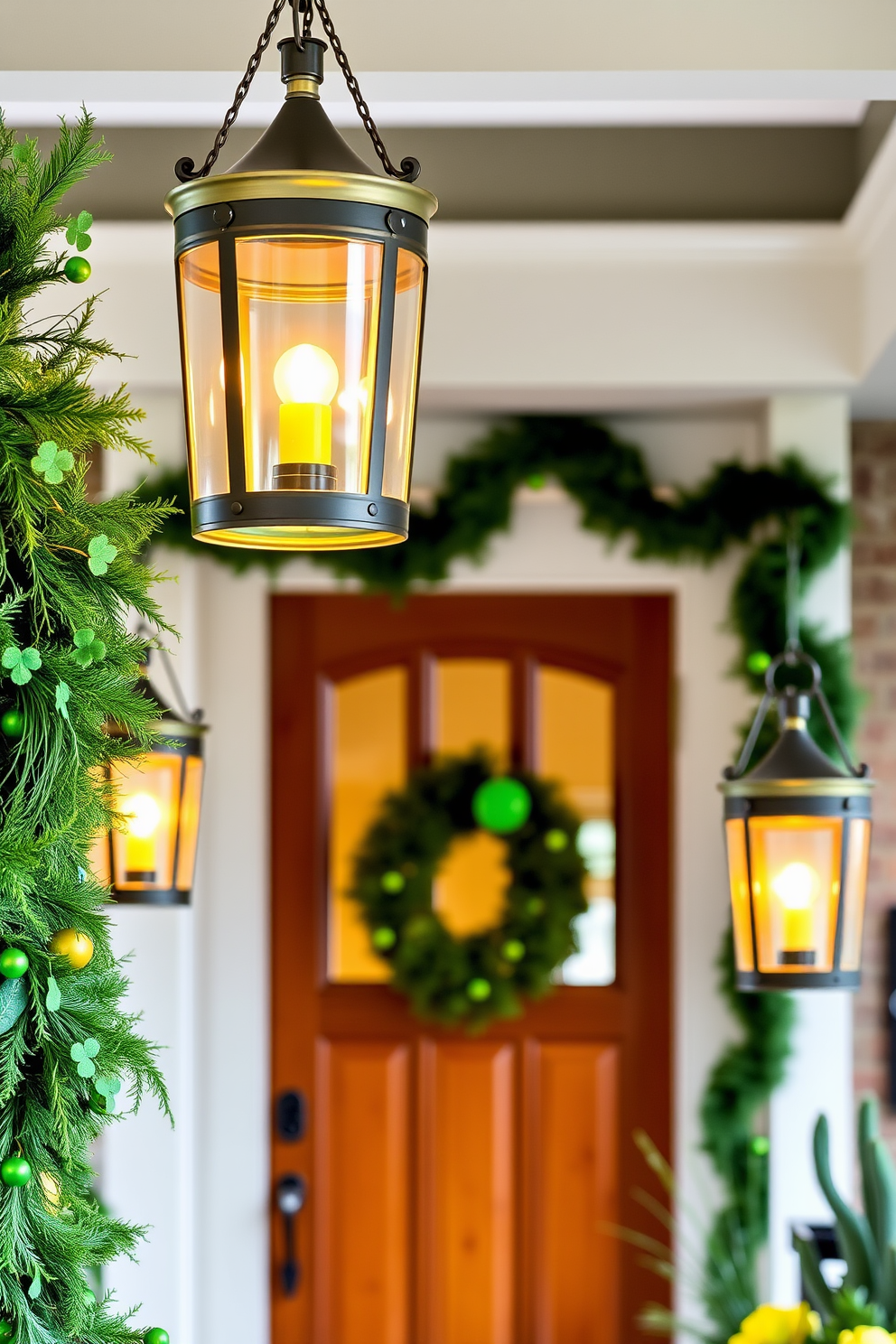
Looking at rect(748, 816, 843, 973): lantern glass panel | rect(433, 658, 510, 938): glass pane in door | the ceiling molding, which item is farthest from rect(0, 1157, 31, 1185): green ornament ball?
rect(433, 658, 510, 938): glass pane in door

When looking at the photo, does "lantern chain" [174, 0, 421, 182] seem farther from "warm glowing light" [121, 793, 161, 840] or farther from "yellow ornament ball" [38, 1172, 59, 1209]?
"warm glowing light" [121, 793, 161, 840]

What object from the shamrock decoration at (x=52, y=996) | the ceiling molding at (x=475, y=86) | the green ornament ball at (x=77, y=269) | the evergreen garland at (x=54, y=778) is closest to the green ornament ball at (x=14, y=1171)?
the evergreen garland at (x=54, y=778)

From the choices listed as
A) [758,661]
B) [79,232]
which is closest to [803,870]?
[758,661]

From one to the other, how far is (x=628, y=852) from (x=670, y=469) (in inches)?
32.5

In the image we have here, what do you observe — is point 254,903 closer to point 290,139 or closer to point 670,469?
point 670,469

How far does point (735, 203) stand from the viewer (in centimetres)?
273

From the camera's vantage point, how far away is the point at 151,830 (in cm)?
212

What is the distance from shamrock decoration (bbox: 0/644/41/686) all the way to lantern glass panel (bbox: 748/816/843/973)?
1.20m

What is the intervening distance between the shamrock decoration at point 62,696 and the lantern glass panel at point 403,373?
28cm

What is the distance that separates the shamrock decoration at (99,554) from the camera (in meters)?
1.07

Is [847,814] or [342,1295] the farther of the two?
[342,1295]

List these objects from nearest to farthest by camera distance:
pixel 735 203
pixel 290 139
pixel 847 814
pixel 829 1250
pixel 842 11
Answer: pixel 290 139 → pixel 842 11 → pixel 847 814 → pixel 829 1250 → pixel 735 203

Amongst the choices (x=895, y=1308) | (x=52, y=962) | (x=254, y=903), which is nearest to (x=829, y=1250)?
(x=895, y=1308)

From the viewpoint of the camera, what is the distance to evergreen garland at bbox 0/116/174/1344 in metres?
1.06
